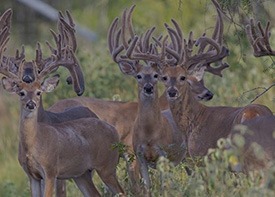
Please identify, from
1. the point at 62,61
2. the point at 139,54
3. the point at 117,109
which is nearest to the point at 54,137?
the point at 62,61

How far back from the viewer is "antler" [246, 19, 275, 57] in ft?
46.1

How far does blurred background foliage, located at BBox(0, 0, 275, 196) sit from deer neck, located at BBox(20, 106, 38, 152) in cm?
188

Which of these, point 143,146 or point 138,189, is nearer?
point 138,189

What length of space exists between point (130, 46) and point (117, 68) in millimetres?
7013

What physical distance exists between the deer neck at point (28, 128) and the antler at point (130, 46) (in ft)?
→ 5.49

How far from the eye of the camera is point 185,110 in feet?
52.4

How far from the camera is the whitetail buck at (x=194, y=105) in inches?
603

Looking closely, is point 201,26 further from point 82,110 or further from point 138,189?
point 138,189

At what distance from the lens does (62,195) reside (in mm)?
16141

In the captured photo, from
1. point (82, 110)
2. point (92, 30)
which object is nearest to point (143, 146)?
point (82, 110)

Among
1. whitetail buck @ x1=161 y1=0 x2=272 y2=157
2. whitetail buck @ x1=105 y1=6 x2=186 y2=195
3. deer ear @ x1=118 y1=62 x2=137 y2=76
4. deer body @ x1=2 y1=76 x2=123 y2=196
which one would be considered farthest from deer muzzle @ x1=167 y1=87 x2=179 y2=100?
deer body @ x1=2 y1=76 x2=123 y2=196

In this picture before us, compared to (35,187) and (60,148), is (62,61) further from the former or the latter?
(35,187)

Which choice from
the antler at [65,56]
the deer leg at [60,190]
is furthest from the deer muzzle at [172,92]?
the deer leg at [60,190]

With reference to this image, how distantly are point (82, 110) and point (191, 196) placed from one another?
182 inches
